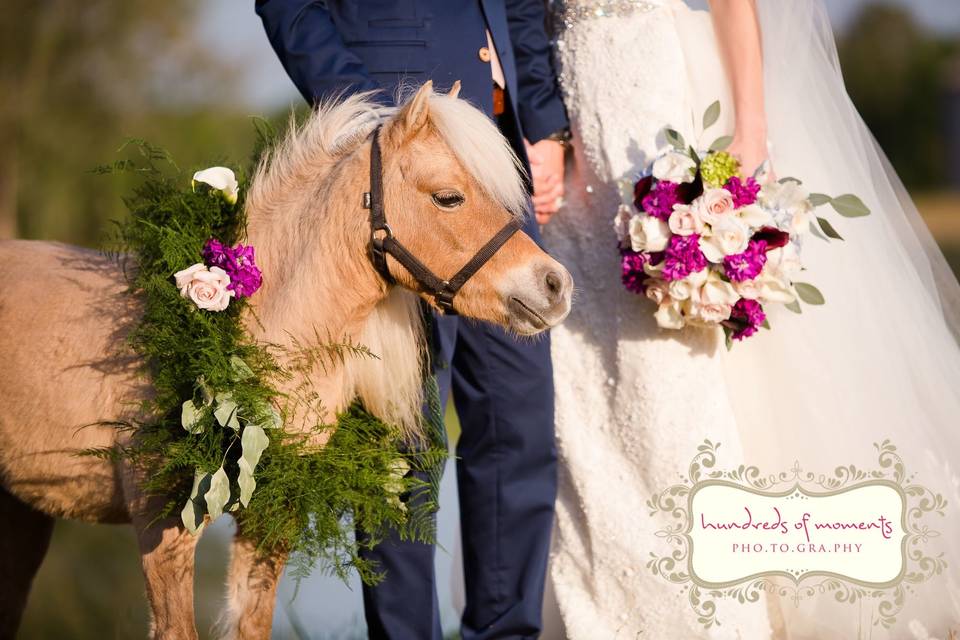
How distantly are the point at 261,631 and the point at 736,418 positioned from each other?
1747 mm

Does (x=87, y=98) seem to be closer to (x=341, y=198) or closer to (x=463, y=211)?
(x=341, y=198)

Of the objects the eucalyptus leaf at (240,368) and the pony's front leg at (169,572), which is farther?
the pony's front leg at (169,572)

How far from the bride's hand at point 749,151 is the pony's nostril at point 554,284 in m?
1.06

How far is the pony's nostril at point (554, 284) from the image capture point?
2.62m

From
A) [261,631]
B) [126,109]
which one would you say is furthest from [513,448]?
[126,109]

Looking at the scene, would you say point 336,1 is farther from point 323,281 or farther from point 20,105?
point 20,105

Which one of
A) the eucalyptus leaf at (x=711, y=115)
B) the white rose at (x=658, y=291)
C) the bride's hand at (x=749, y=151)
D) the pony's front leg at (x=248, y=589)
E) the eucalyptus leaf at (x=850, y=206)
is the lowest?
the pony's front leg at (x=248, y=589)

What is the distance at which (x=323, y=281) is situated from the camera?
268 centimetres

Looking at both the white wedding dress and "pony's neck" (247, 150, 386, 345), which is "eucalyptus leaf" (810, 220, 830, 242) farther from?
"pony's neck" (247, 150, 386, 345)

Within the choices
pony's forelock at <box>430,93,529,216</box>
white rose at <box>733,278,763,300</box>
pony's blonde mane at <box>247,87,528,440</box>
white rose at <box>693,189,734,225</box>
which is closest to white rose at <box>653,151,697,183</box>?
white rose at <box>693,189,734,225</box>

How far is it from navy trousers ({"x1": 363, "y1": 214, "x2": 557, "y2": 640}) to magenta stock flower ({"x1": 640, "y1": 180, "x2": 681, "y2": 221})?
383 mm

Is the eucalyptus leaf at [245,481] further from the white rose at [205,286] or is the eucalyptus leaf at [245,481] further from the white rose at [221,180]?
the white rose at [221,180]

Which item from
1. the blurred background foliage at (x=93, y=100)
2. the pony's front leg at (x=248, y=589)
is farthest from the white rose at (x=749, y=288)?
the blurred background foliage at (x=93, y=100)

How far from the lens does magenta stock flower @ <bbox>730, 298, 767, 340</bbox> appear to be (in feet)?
10.6
